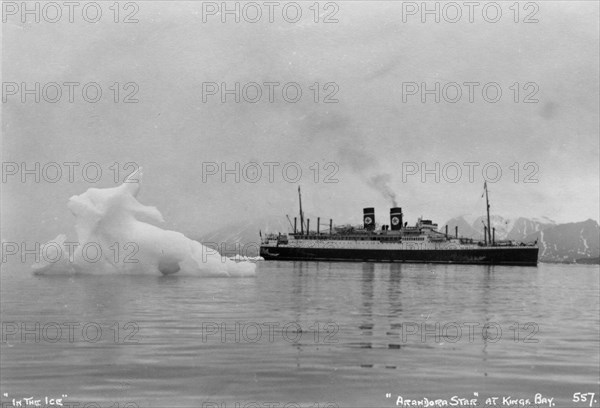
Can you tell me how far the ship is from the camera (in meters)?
106

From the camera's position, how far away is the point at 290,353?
41.7 feet

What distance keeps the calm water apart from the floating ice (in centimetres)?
1527

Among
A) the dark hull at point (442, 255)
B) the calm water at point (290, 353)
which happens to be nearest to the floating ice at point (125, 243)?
the calm water at point (290, 353)

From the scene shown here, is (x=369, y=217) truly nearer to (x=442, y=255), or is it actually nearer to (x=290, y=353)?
(x=442, y=255)

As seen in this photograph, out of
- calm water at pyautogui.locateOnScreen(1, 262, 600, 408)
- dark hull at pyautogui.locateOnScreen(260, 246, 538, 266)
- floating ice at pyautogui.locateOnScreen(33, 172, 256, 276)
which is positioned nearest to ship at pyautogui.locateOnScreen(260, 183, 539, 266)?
dark hull at pyautogui.locateOnScreen(260, 246, 538, 266)

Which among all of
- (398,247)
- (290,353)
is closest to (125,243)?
(290,353)

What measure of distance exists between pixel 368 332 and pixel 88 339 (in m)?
5.77

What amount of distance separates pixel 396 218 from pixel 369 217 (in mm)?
4060

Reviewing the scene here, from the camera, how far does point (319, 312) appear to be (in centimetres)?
2139

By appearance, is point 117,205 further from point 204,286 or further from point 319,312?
point 319,312

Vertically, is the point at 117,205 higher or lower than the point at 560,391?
higher

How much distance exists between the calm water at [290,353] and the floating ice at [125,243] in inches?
601

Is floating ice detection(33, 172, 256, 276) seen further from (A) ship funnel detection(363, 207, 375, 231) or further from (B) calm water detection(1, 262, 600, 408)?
(A) ship funnel detection(363, 207, 375, 231)

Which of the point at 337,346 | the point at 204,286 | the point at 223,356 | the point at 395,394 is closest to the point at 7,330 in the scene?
the point at 223,356
